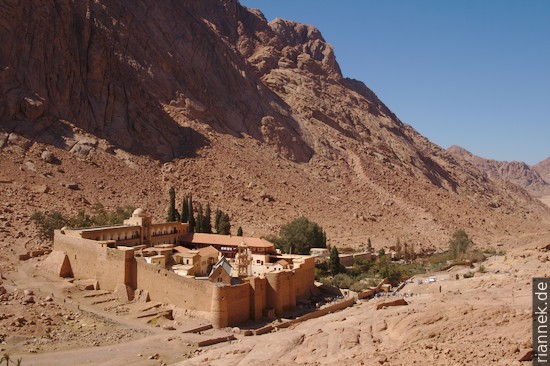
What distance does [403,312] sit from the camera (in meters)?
24.8

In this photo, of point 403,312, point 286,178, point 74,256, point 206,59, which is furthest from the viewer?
point 206,59

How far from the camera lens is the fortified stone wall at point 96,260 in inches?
1224

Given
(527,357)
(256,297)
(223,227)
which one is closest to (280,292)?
(256,297)

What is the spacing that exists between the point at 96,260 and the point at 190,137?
1517 inches

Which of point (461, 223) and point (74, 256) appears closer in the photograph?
point (74, 256)

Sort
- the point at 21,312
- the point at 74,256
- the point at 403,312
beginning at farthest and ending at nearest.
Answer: the point at 74,256, the point at 21,312, the point at 403,312

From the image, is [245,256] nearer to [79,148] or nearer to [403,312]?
[403,312]

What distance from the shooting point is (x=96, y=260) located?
106ft

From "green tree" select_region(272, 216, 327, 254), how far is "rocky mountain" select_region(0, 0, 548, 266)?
808 centimetres

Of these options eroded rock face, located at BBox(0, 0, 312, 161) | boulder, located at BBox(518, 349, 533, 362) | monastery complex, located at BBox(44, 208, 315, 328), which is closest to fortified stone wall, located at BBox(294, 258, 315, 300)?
monastery complex, located at BBox(44, 208, 315, 328)

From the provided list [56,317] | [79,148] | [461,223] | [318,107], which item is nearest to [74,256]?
[56,317]

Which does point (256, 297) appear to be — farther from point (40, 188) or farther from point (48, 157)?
point (48, 157)

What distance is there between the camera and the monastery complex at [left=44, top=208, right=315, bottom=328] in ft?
94.7

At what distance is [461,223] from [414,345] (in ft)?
194
